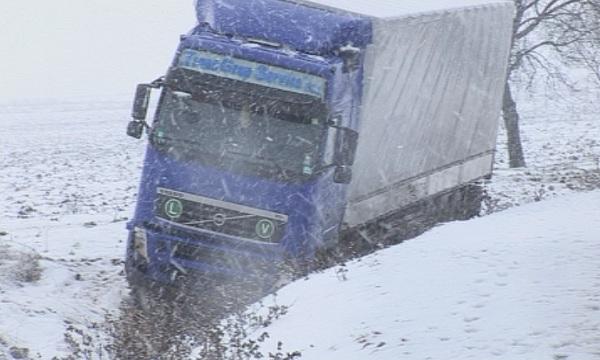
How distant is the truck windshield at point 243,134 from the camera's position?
35.5ft

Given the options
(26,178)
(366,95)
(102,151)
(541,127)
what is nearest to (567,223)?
(366,95)

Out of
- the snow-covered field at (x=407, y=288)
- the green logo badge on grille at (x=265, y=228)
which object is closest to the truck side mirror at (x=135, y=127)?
the green logo badge on grille at (x=265, y=228)

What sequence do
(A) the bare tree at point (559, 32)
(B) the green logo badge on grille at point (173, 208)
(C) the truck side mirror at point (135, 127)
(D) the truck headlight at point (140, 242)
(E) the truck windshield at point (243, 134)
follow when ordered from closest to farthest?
(E) the truck windshield at point (243, 134) < (B) the green logo badge on grille at point (173, 208) < (D) the truck headlight at point (140, 242) < (C) the truck side mirror at point (135, 127) < (A) the bare tree at point (559, 32)

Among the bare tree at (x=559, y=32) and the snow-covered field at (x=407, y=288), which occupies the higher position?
the bare tree at (x=559, y=32)

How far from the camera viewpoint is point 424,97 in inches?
554

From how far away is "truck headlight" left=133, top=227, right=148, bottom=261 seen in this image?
1109cm

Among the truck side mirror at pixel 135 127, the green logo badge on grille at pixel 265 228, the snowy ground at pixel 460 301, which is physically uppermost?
the truck side mirror at pixel 135 127

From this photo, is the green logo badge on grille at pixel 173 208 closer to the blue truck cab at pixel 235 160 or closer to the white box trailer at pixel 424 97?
the blue truck cab at pixel 235 160

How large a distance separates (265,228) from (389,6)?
4069 mm

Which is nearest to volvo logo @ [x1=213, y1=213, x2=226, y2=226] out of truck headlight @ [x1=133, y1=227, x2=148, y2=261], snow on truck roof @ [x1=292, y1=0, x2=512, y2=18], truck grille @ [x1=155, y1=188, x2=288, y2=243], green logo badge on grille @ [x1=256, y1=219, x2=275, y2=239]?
truck grille @ [x1=155, y1=188, x2=288, y2=243]

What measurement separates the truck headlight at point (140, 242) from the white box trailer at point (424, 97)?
2517mm

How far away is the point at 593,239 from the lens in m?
9.10

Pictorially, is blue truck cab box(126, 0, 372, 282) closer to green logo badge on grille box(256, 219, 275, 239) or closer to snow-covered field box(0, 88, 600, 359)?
green logo badge on grille box(256, 219, 275, 239)

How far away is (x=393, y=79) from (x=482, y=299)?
586 cm
